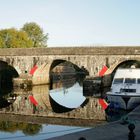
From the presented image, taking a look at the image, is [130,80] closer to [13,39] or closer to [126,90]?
[126,90]

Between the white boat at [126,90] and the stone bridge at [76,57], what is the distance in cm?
1561

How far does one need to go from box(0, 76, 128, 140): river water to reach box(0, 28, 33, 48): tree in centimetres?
3032

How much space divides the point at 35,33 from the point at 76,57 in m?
31.5

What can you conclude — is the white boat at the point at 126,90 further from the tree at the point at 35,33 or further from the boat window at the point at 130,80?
the tree at the point at 35,33

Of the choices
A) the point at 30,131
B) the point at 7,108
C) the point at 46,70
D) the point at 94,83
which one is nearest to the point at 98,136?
the point at 30,131

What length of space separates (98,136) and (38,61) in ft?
107

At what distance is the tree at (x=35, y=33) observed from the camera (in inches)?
2908

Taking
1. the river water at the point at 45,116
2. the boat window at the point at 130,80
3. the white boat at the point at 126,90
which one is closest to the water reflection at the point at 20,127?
the river water at the point at 45,116

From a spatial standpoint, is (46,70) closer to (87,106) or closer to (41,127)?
(87,106)

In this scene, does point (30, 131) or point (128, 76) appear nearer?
point (30, 131)

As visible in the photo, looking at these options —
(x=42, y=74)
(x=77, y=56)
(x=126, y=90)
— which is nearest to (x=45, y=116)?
(x=126, y=90)

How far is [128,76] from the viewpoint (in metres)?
25.5

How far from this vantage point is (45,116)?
23125 mm

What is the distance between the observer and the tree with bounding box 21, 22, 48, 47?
7388 centimetres
